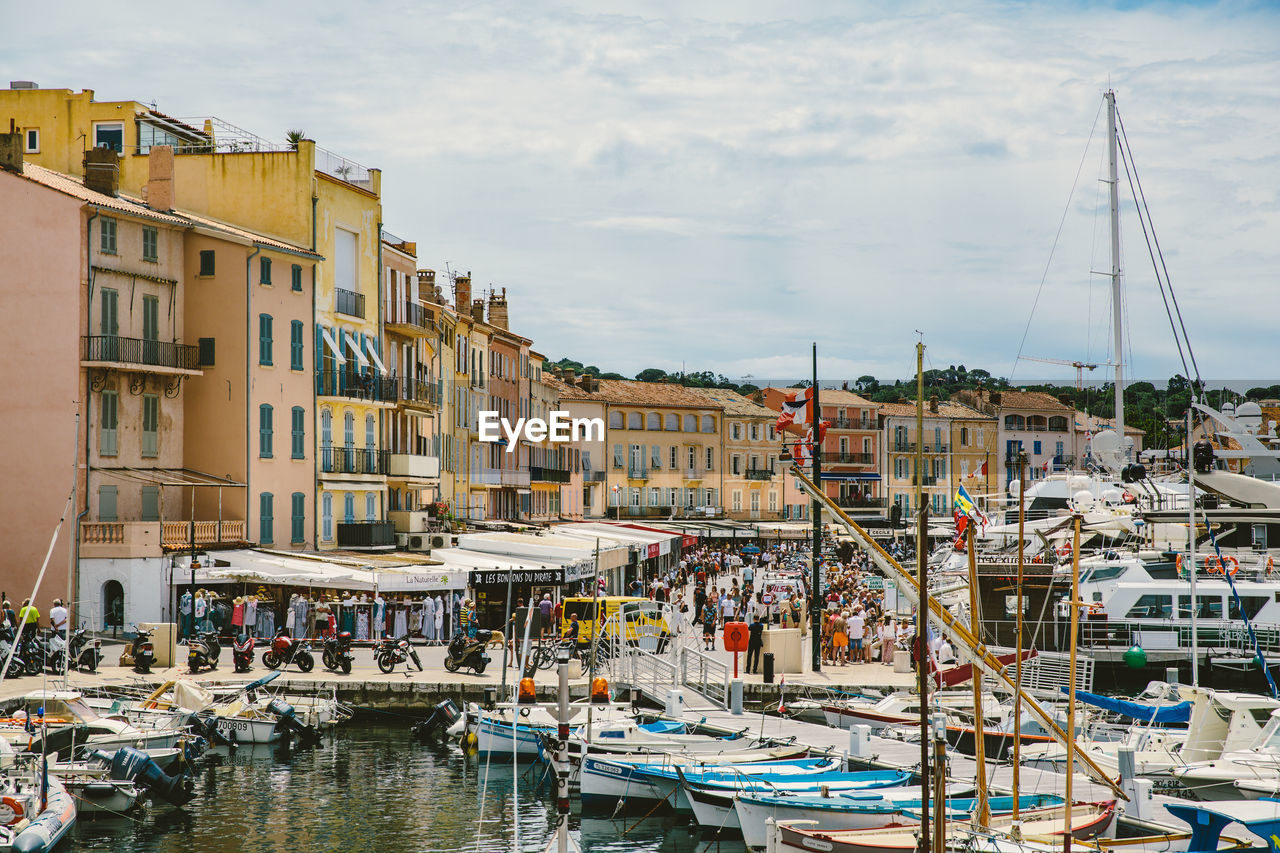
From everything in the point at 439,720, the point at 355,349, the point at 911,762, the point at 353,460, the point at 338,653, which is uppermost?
the point at 355,349

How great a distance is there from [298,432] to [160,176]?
9.02 metres

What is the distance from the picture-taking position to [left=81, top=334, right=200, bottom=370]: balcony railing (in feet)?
128

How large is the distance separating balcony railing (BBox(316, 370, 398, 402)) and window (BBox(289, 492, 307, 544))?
3640mm

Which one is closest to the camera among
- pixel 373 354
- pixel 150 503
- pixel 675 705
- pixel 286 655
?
pixel 675 705

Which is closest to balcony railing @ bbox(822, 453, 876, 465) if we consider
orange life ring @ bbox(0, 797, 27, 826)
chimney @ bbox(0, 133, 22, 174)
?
chimney @ bbox(0, 133, 22, 174)

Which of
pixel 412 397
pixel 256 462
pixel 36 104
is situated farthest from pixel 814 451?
pixel 36 104

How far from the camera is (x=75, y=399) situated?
3872 cm

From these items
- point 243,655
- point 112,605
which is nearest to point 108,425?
point 112,605

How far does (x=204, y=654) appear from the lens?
105ft

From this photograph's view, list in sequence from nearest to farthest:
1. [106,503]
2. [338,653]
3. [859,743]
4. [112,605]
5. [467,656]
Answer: [859,743] → [338,653] → [467,656] → [112,605] → [106,503]

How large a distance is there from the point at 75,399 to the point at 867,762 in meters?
25.0

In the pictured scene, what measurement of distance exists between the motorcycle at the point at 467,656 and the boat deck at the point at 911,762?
22.3ft

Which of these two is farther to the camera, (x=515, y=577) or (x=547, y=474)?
(x=547, y=474)

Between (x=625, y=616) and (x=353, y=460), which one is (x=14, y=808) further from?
(x=353, y=460)
